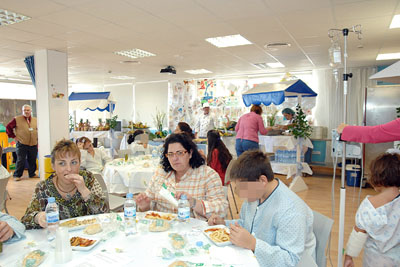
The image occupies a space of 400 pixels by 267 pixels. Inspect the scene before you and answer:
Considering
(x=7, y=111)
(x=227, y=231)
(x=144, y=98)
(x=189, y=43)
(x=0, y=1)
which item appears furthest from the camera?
(x=144, y=98)

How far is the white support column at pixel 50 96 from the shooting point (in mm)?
5668

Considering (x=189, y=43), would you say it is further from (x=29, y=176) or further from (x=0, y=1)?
(x=29, y=176)

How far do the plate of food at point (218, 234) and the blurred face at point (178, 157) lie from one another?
0.63m

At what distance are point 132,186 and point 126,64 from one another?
186 inches

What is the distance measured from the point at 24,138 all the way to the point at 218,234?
699 cm

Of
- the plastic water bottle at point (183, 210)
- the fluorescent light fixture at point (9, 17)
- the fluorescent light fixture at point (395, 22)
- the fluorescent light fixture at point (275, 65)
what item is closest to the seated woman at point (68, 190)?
the plastic water bottle at point (183, 210)

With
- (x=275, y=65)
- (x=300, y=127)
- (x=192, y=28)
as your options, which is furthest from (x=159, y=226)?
A: (x=275, y=65)

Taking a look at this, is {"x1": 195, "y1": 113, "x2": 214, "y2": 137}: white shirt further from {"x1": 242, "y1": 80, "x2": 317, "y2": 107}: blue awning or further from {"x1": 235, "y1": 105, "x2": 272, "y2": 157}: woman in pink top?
{"x1": 235, "y1": 105, "x2": 272, "y2": 157}: woman in pink top

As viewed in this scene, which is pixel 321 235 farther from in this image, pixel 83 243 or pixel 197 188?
pixel 83 243

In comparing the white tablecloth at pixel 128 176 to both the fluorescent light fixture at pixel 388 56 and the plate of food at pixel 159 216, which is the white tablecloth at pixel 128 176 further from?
the fluorescent light fixture at pixel 388 56

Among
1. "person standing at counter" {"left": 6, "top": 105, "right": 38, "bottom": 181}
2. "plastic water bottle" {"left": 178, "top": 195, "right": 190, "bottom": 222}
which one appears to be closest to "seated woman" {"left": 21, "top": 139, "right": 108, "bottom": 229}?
"plastic water bottle" {"left": 178, "top": 195, "right": 190, "bottom": 222}

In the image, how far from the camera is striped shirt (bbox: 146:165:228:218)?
214 centimetres

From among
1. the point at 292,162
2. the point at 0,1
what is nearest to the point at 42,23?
A: the point at 0,1

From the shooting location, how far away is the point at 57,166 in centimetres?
199
